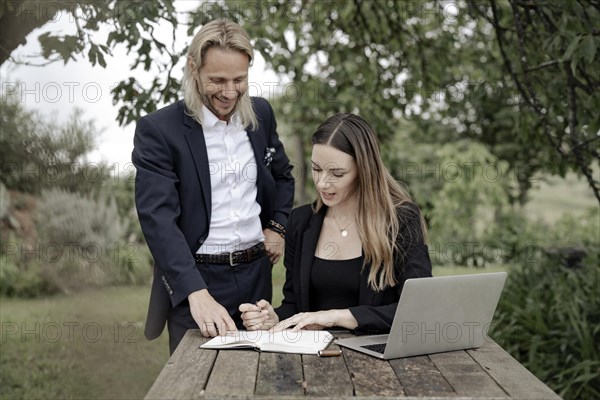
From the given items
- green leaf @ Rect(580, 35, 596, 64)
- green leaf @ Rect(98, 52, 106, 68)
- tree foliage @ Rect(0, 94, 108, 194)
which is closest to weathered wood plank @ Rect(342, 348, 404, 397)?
green leaf @ Rect(580, 35, 596, 64)

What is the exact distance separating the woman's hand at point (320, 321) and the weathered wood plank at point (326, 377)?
30cm

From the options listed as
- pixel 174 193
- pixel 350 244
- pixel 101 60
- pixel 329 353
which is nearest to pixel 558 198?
pixel 101 60

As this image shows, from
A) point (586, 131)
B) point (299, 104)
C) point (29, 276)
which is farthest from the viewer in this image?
point (299, 104)

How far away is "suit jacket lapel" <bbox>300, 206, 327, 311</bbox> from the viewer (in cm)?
302

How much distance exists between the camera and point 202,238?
3020 millimetres

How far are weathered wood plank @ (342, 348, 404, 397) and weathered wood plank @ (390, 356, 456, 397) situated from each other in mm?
21

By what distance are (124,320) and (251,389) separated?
14.9ft

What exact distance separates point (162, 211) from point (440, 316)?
1.04 meters

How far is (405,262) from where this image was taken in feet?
9.49

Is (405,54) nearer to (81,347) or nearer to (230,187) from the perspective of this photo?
(81,347)

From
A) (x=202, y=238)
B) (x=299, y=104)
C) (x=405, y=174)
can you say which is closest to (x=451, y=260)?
(x=405, y=174)

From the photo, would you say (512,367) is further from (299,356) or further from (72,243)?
(72,243)

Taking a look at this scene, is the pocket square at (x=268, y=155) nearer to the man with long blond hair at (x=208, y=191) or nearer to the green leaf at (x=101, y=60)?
the man with long blond hair at (x=208, y=191)

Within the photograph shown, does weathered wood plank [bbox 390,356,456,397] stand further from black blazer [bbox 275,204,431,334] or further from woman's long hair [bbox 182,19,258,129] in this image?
woman's long hair [bbox 182,19,258,129]
